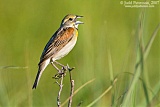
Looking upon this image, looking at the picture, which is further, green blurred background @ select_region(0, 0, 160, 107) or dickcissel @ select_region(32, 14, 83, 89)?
green blurred background @ select_region(0, 0, 160, 107)

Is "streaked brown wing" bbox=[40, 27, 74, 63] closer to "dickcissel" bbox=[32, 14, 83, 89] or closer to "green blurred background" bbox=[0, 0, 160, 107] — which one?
"dickcissel" bbox=[32, 14, 83, 89]

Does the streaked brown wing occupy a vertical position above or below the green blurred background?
above

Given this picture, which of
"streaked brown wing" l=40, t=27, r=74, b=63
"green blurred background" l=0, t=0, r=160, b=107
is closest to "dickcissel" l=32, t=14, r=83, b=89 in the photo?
"streaked brown wing" l=40, t=27, r=74, b=63

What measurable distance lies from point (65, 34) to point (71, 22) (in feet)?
0.38

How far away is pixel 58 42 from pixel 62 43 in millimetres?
31

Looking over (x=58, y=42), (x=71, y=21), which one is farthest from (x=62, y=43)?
(x=71, y=21)

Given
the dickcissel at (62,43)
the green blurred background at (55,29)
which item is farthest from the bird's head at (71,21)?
the green blurred background at (55,29)

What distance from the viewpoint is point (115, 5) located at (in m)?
9.05

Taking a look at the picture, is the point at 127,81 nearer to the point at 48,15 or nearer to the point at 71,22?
the point at 71,22

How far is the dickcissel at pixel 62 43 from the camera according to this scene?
4719 millimetres

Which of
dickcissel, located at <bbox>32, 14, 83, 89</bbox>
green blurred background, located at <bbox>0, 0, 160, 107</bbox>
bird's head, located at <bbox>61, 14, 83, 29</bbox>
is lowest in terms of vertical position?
green blurred background, located at <bbox>0, 0, 160, 107</bbox>

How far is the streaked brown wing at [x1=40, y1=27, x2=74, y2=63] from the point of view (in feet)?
15.6

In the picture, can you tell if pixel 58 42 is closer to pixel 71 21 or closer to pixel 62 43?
pixel 62 43

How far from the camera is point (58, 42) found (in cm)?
486
